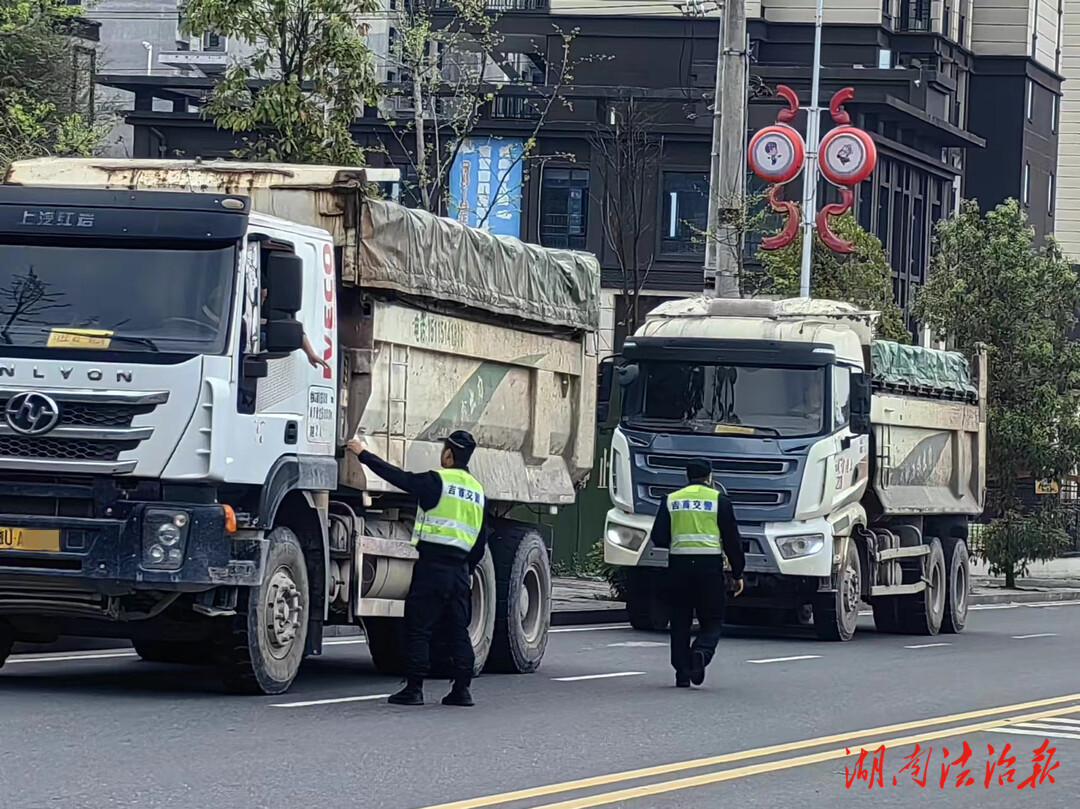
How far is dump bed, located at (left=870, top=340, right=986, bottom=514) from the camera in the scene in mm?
24062

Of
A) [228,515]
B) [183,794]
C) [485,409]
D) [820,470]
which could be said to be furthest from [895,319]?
[183,794]

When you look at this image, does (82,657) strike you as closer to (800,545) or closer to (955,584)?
(800,545)

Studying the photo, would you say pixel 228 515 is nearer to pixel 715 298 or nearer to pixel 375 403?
pixel 375 403

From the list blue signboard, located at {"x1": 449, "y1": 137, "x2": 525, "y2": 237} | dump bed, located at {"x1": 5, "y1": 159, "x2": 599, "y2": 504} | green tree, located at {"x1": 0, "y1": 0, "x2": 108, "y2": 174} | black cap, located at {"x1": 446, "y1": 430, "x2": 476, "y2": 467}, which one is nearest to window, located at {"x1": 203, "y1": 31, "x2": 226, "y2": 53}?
blue signboard, located at {"x1": 449, "y1": 137, "x2": 525, "y2": 237}

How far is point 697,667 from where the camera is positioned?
1551cm

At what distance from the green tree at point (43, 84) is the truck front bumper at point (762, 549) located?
296 inches

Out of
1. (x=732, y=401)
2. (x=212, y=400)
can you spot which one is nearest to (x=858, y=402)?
(x=732, y=401)

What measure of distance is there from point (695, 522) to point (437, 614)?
3.04 meters

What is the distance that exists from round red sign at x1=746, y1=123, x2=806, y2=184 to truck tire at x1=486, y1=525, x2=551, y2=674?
53.6 feet

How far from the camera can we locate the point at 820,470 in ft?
70.6

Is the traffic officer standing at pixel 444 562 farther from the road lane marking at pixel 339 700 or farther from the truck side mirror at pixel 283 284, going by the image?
the truck side mirror at pixel 283 284

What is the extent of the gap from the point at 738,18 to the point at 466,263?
989 cm

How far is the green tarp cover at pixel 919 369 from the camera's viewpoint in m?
24.1

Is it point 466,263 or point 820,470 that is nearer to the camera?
point 466,263
